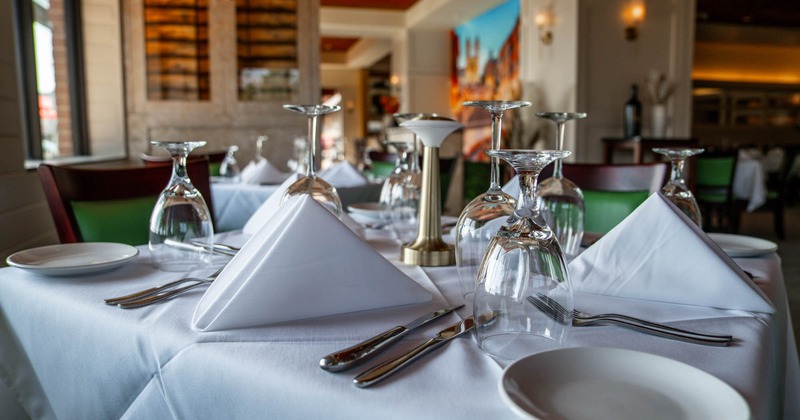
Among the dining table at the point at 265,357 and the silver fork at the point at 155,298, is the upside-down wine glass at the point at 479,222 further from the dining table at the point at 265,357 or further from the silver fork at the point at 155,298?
the silver fork at the point at 155,298

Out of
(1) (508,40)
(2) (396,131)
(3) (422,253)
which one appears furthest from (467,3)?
(3) (422,253)

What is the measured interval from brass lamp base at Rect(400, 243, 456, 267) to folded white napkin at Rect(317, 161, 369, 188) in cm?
147

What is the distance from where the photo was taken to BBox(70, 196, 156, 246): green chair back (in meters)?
1.47

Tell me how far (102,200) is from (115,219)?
0.06 m

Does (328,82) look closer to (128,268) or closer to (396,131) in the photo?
(396,131)

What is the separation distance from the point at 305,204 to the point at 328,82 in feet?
50.3

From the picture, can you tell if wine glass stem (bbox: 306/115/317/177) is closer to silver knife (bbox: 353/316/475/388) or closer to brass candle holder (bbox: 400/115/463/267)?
brass candle holder (bbox: 400/115/463/267)

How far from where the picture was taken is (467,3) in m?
7.94

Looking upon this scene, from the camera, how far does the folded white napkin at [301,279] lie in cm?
67

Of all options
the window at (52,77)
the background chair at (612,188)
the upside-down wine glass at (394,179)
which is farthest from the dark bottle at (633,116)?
the window at (52,77)

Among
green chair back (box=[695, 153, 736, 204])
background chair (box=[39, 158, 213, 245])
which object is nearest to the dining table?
background chair (box=[39, 158, 213, 245])

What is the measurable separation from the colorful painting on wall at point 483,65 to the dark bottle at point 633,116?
66.2 inches

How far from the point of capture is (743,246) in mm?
1170

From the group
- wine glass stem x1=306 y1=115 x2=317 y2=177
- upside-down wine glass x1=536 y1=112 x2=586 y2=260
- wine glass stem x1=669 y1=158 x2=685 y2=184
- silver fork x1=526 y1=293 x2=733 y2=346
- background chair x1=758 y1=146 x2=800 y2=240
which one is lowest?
background chair x1=758 y1=146 x2=800 y2=240
